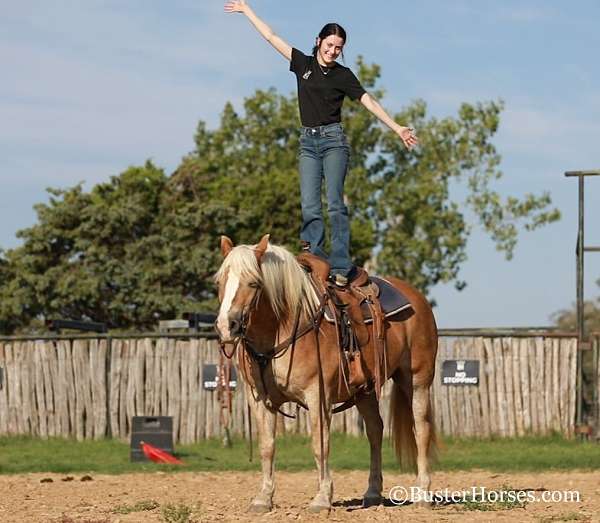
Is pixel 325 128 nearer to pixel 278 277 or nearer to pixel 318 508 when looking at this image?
pixel 278 277

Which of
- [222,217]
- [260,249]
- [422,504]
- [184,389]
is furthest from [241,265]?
[222,217]

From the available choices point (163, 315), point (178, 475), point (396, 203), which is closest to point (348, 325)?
point (178, 475)

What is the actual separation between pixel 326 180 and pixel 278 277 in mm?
1343

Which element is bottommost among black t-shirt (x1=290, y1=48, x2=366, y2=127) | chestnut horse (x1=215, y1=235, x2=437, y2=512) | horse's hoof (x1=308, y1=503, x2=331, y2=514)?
horse's hoof (x1=308, y1=503, x2=331, y2=514)

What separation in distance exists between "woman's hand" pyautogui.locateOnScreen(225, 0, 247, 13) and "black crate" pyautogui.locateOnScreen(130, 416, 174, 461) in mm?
8609

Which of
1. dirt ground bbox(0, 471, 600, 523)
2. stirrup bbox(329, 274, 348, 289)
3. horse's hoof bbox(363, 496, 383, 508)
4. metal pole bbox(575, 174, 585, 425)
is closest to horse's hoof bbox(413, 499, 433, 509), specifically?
dirt ground bbox(0, 471, 600, 523)

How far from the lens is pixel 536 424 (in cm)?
2158

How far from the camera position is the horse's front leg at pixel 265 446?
1073 cm

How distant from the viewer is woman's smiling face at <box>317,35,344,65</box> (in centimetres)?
1115

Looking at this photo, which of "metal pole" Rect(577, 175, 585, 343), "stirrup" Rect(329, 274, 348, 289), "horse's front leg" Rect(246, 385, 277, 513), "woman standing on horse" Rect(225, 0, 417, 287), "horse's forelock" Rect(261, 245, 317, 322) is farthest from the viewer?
"metal pole" Rect(577, 175, 585, 343)

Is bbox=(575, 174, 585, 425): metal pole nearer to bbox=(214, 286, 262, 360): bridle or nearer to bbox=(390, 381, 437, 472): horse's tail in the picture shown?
bbox=(390, 381, 437, 472): horse's tail

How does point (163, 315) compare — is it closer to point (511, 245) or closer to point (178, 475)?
point (511, 245)

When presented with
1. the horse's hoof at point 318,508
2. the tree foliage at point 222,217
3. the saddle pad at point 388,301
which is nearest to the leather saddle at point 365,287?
the saddle pad at point 388,301

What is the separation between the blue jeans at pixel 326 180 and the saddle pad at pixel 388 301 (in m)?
0.51
